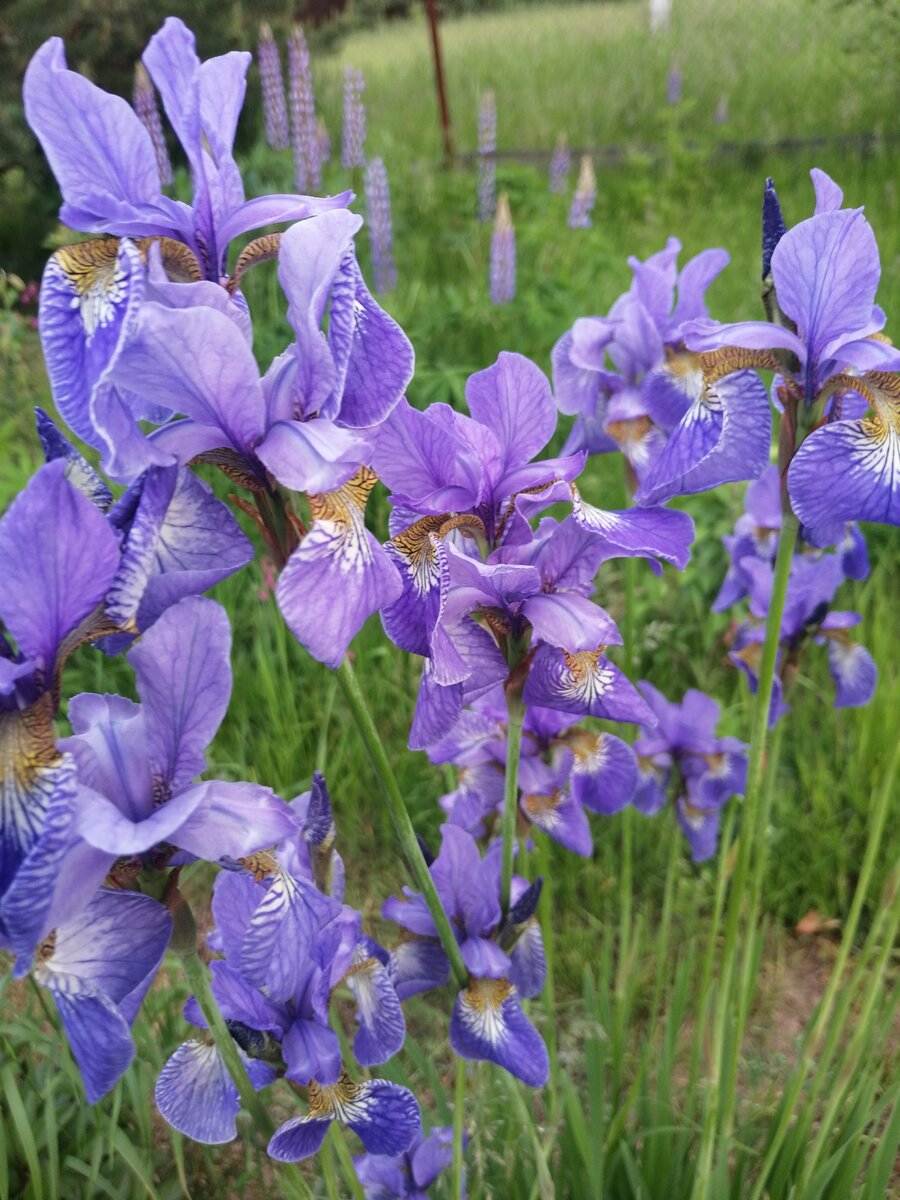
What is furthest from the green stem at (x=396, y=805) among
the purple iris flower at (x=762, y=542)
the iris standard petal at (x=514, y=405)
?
the purple iris flower at (x=762, y=542)

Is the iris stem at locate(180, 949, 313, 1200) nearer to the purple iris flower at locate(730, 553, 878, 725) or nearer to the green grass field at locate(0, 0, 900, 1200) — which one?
the green grass field at locate(0, 0, 900, 1200)

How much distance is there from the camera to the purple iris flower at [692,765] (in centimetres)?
185

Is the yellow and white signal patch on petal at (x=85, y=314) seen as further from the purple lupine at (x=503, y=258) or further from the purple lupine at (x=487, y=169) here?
the purple lupine at (x=487, y=169)

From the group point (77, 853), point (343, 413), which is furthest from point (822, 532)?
point (77, 853)

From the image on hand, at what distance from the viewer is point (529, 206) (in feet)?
16.9

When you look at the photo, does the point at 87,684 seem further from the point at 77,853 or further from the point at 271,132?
the point at 271,132

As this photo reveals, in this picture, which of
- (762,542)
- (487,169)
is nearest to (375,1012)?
(762,542)

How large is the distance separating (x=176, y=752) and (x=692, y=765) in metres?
1.34

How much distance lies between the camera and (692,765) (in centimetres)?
191

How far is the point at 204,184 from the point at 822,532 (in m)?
0.78

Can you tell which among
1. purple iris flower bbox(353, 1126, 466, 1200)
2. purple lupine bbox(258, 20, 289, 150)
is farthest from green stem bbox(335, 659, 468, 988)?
purple lupine bbox(258, 20, 289, 150)

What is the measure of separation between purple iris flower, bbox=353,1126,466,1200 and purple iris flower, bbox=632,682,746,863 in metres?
0.73

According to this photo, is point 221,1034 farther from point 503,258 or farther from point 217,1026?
point 503,258

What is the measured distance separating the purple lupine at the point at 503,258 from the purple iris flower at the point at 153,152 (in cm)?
316
